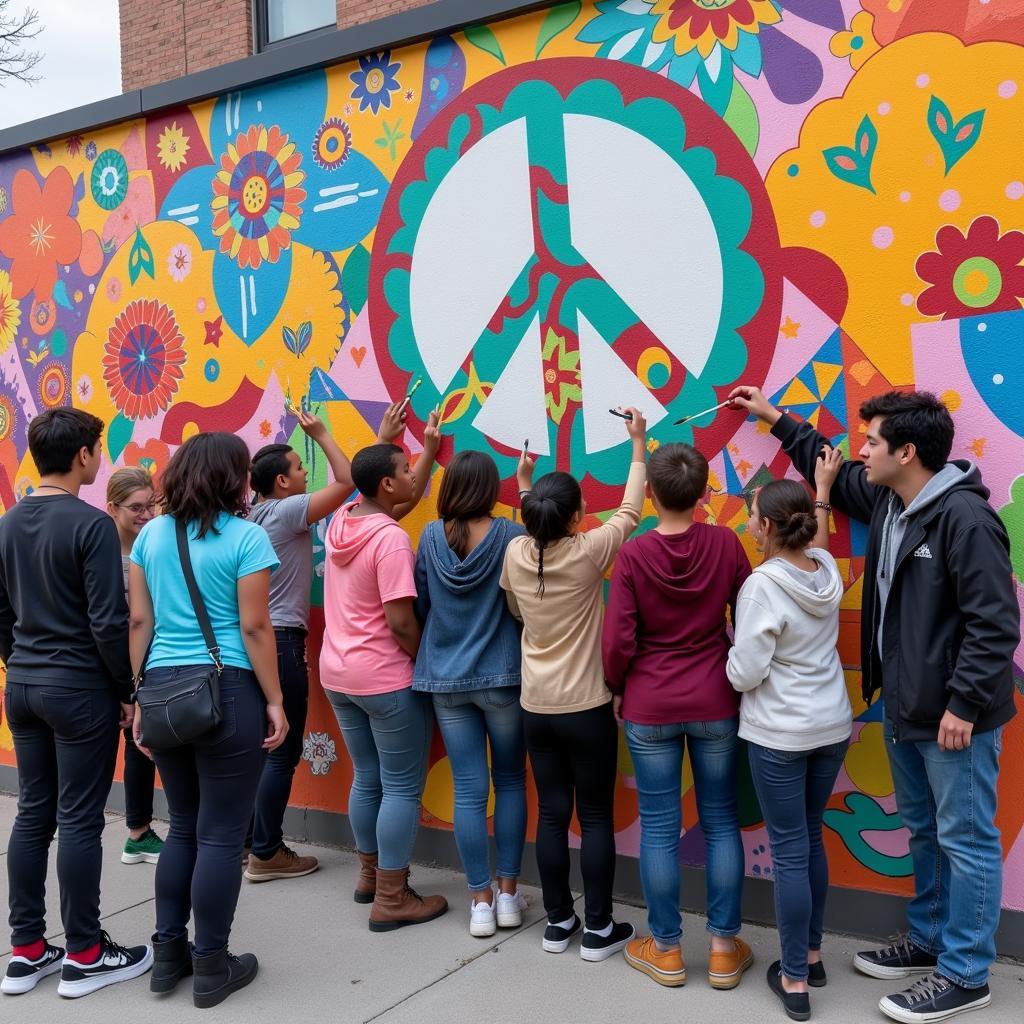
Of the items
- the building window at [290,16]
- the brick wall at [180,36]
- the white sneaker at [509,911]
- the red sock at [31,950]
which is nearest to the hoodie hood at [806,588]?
the white sneaker at [509,911]

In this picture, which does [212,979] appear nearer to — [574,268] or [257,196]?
[574,268]

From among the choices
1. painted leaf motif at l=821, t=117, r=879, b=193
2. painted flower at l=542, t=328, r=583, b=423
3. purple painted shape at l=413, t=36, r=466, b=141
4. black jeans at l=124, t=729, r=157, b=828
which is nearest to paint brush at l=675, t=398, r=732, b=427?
painted flower at l=542, t=328, r=583, b=423

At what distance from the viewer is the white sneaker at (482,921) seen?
13.1 ft

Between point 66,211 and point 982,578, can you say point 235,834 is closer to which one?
point 982,578

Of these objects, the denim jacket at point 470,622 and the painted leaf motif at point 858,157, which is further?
the denim jacket at point 470,622

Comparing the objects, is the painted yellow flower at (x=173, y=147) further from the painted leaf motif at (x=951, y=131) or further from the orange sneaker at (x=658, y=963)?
the orange sneaker at (x=658, y=963)

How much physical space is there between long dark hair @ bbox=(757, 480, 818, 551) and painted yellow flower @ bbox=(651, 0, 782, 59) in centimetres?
185

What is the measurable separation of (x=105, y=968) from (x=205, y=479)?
188cm

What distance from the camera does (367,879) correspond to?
14.5 ft

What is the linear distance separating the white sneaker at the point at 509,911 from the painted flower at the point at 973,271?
108 inches

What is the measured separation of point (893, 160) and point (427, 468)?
232 cm

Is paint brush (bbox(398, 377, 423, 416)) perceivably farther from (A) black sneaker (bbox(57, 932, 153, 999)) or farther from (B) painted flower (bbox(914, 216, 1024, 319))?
(A) black sneaker (bbox(57, 932, 153, 999))

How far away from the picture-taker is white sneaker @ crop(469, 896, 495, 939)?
157 inches

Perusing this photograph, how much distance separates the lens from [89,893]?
12.2ft
